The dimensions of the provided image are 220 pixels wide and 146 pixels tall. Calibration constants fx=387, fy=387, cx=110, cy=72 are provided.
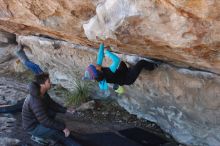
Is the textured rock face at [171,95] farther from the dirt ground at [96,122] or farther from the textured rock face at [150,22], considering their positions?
→ the textured rock face at [150,22]

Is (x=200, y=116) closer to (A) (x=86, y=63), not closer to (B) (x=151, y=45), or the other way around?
(B) (x=151, y=45)

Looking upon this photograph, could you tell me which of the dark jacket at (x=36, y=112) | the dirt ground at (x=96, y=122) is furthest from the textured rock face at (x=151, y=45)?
the dark jacket at (x=36, y=112)

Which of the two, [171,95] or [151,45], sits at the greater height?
[151,45]

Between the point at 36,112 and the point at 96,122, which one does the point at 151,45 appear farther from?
the point at 96,122

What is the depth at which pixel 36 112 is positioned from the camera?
6.04 metres

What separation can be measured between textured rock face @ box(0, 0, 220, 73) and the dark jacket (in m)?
1.25

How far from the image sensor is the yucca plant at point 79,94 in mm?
8625

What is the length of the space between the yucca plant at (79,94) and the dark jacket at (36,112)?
7.29 ft

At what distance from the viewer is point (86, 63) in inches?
332

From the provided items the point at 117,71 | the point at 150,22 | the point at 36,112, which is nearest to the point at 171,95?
the point at 117,71

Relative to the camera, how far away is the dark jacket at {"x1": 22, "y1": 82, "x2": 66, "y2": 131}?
6.00 metres

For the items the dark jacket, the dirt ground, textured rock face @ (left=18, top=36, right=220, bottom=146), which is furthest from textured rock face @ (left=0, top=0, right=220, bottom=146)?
the dark jacket

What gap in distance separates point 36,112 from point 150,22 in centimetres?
251

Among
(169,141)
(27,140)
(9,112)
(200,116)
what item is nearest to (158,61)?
(200,116)
